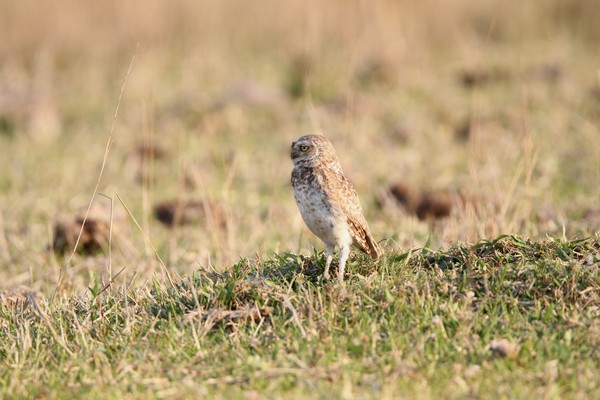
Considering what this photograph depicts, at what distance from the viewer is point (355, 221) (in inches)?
191

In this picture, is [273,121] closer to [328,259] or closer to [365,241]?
[365,241]

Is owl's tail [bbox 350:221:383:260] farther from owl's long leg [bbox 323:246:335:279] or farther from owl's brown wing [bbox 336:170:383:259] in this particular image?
owl's long leg [bbox 323:246:335:279]

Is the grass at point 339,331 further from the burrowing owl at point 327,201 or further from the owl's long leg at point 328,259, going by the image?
the burrowing owl at point 327,201

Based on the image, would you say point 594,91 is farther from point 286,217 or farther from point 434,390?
point 434,390

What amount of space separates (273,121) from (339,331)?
285 inches

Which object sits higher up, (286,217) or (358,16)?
(358,16)

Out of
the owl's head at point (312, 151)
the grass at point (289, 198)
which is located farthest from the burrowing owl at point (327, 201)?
the grass at point (289, 198)

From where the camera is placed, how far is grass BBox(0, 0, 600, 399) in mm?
3805

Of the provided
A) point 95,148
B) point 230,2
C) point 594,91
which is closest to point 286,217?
point 95,148

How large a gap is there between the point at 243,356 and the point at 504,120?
293 inches

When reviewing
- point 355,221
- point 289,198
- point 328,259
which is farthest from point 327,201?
point 289,198

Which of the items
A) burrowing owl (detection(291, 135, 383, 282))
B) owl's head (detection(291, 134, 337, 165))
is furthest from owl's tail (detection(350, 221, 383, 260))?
owl's head (detection(291, 134, 337, 165))

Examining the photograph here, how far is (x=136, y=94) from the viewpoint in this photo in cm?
1231

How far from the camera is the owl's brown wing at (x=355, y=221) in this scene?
4.82m
